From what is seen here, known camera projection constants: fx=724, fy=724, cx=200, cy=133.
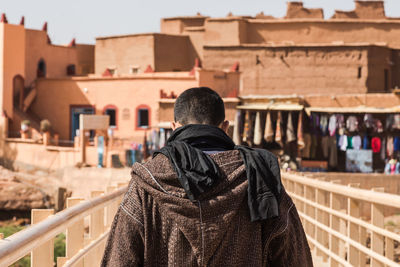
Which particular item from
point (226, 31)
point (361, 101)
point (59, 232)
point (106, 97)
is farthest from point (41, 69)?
point (59, 232)

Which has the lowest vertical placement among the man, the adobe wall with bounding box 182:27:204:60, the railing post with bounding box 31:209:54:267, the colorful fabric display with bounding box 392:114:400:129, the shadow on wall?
the shadow on wall

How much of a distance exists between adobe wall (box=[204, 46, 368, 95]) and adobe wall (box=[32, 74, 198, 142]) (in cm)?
340

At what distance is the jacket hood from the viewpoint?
8.65 feet

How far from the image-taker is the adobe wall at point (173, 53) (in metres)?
37.2

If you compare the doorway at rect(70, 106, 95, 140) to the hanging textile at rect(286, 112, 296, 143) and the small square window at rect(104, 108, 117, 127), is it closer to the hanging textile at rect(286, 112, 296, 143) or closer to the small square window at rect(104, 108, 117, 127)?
the small square window at rect(104, 108, 117, 127)

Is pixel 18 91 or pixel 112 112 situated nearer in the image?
pixel 112 112

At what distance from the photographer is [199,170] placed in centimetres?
262

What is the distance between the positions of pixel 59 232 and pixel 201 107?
3.72 feet

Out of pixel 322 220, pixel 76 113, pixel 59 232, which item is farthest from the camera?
pixel 76 113

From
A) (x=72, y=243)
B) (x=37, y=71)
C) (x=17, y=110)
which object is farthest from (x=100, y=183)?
(x=72, y=243)

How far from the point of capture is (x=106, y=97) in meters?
34.0

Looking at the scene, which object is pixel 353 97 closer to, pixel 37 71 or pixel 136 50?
pixel 136 50

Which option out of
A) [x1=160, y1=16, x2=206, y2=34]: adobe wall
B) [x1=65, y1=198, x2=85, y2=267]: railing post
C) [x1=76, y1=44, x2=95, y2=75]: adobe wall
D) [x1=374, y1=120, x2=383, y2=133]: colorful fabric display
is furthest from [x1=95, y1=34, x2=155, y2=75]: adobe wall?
[x1=65, y1=198, x2=85, y2=267]: railing post

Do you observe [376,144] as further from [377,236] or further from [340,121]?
[377,236]
